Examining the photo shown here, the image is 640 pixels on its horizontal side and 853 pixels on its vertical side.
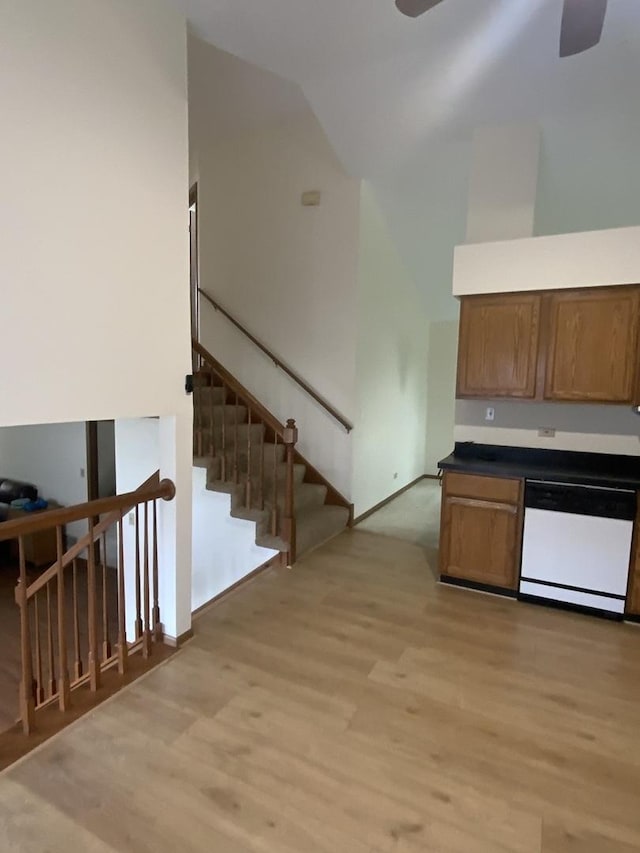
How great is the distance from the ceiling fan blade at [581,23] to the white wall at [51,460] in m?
5.71

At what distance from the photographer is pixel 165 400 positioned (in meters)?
2.57

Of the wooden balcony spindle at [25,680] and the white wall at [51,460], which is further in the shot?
the white wall at [51,460]

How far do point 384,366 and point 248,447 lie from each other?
2.03m

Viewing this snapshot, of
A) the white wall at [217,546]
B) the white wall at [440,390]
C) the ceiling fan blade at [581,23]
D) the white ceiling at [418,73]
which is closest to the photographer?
the ceiling fan blade at [581,23]

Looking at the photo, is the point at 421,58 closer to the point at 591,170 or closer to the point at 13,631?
the point at 591,170

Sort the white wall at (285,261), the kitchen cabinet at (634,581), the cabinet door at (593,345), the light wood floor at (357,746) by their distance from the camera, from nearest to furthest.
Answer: the light wood floor at (357,746)
the kitchen cabinet at (634,581)
the cabinet door at (593,345)
the white wall at (285,261)

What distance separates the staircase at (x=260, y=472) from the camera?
3934 mm

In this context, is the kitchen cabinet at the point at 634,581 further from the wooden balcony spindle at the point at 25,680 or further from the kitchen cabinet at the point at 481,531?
the wooden balcony spindle at the point at 25,680

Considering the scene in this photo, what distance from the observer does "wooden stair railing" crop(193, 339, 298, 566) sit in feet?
12.8

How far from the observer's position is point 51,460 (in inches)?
247

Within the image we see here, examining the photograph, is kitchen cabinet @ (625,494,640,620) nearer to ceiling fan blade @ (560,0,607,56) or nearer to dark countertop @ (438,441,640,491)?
dark countertop @ (438,441,640,491)

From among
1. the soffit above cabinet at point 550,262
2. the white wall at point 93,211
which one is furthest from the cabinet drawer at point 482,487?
the white wall at point 93,211

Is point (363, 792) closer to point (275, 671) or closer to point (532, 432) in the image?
point (275, 671)

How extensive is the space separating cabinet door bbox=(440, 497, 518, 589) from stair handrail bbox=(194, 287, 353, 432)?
60.9 inches
